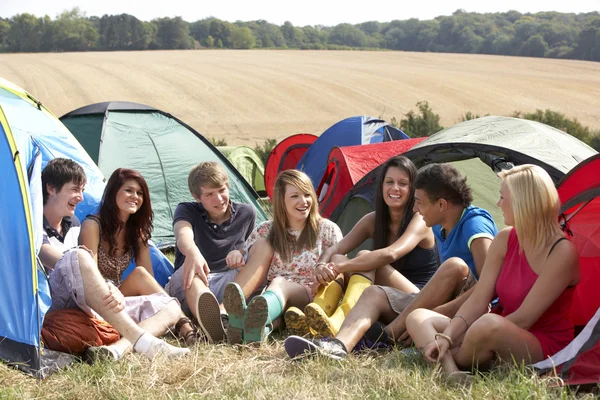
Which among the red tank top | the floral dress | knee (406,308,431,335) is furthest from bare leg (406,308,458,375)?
the floral dress

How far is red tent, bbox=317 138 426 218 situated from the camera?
714 cm

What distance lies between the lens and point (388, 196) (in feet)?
15.5

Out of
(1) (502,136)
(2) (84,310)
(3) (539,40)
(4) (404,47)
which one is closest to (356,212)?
(1) (502,136)

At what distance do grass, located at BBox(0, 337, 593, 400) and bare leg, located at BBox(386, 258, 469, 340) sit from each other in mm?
237

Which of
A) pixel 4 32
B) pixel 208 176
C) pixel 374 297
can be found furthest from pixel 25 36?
pixel 374 297

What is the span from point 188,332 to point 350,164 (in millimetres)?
3200

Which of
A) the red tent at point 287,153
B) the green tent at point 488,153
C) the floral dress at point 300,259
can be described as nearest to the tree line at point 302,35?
the red tent at point 287,153

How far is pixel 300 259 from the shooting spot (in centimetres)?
482

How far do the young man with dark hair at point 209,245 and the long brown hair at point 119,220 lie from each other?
25 centimetres

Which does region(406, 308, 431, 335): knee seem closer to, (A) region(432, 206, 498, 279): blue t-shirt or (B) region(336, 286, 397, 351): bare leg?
(B) region(336, 286, 397, 351): bare leg

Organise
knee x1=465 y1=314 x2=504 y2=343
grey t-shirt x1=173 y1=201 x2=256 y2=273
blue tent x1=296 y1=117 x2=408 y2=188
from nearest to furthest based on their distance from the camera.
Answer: knee x1=465 y1=314 x2=504 y2=343, grey t-shirt x1=173 y1=201 x2=256 y2=273, blue tent x1=296 y1=117 x2=408 y2=188

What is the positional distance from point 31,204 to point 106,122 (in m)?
4.26

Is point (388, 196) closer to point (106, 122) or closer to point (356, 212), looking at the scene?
point (356, 212)

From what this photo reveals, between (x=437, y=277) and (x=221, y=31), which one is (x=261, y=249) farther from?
(x=221, y=31)
